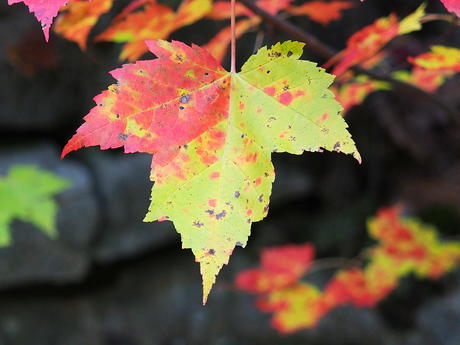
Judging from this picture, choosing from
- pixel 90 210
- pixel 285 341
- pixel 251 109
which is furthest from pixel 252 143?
pixel 285 341

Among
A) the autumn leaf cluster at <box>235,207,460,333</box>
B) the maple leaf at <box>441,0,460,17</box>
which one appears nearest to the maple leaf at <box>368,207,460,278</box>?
the autumn leaf cluster at <box>235,207,460,333</box>

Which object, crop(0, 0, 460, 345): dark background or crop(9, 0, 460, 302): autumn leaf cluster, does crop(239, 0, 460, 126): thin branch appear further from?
crop(0, 0, 460, 345): dark background

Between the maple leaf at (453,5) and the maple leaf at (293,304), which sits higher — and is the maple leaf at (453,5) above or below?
above

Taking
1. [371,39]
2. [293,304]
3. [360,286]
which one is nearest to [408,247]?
[360,286]

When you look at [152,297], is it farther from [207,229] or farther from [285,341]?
[207,229]

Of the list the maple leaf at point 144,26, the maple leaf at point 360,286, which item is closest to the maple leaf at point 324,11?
the maple leaf at point 144,26

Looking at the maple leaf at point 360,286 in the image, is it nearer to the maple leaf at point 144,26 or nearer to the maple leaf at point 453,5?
the maple leaf at point 144,26
